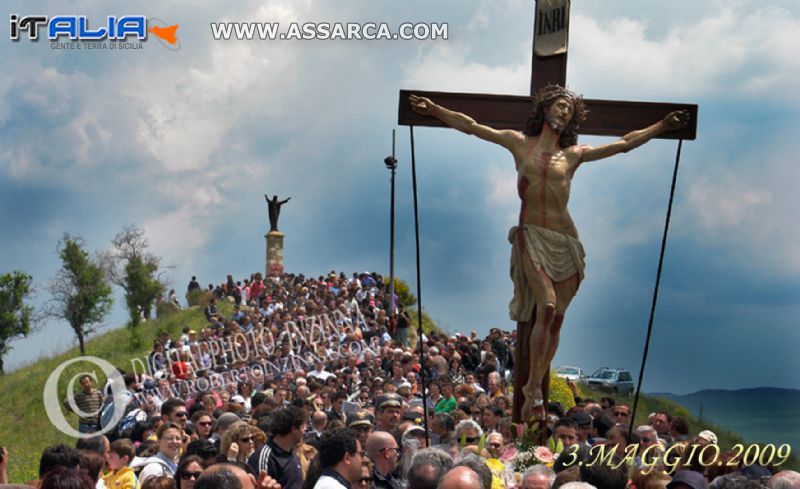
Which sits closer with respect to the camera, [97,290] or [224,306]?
[224,306]

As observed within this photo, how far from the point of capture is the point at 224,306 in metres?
40.7

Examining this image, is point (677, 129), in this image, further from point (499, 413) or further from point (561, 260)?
point (499, 413)

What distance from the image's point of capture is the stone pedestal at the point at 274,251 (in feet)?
160

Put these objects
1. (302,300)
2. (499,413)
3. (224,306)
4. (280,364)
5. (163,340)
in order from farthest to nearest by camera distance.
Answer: (224,306)
(302,300)
(163,340)
(280,364)
(499,413)

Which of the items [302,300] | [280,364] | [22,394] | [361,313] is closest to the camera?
[280,364]

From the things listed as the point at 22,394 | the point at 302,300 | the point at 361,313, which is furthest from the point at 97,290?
the point at 361,313

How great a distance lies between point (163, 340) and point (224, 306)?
16.3m

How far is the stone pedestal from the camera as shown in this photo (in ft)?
160

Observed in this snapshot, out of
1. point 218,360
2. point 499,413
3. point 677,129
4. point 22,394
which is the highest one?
point 677,129

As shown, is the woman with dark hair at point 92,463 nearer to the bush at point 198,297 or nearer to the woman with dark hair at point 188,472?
the woman with dark hair at point 188,472

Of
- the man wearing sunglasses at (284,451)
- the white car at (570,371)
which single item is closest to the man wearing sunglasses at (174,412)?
the man wearing sunglasses at (284,451)

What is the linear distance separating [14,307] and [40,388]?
62.7 ft

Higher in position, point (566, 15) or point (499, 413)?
point (566, 15)

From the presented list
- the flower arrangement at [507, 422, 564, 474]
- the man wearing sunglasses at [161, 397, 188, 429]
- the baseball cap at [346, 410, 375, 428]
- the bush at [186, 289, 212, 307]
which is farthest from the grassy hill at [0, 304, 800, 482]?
the man wearing sunglasses at [161, 397, 188, 429]
